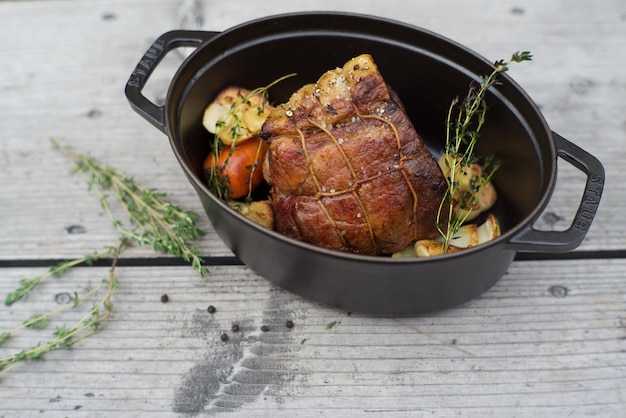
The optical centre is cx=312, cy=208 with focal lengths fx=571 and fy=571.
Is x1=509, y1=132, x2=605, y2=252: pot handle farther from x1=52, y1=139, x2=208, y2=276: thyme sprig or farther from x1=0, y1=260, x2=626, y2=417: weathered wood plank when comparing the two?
x1=52, y1=139, x2=208, y2=276: thyme sprig

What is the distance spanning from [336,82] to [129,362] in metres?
0.94

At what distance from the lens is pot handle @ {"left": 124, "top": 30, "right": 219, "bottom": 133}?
150 cm

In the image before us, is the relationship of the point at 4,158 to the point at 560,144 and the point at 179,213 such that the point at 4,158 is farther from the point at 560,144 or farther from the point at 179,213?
the point at 560,144

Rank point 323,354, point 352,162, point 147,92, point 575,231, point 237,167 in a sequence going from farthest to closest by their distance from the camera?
point 147,92 → point 237,167 → point 323,354 → point 352,162 → point 575,231

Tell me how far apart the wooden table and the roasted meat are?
1.02 ft

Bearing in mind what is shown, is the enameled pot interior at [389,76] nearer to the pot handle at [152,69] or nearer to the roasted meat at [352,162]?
the pot handle at [152,69]

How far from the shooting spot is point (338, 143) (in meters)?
1.45

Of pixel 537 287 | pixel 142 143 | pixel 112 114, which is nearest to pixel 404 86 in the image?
pixel 537 287

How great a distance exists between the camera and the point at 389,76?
1791mm

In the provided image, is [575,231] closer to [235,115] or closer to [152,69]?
[235,115]

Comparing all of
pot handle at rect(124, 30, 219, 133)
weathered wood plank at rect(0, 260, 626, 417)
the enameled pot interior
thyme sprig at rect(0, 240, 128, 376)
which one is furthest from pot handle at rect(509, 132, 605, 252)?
thyme sprig at rect(0, 240, 128, 376)

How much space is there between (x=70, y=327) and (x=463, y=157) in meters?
1.20

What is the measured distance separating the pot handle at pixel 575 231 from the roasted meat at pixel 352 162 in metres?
0.28

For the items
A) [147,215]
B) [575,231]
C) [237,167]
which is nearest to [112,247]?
[147,215]
